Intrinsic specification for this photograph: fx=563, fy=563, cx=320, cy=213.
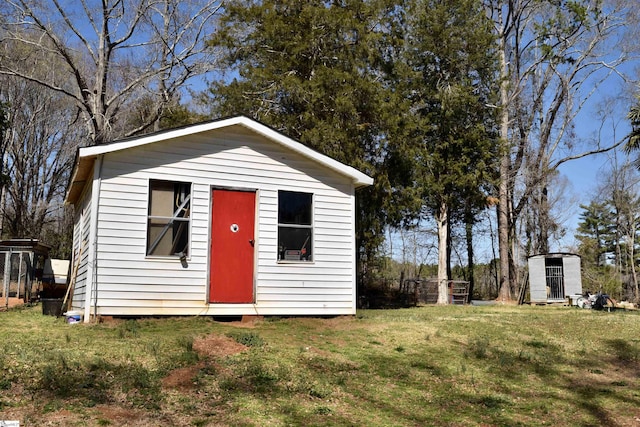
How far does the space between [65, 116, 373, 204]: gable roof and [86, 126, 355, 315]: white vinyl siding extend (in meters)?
0.17

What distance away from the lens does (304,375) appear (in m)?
7.11

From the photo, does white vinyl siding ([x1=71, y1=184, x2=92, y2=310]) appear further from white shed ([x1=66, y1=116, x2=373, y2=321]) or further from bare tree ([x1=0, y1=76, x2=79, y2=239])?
bare tree ([x1=0, y1=76, x2=79, y2=239])

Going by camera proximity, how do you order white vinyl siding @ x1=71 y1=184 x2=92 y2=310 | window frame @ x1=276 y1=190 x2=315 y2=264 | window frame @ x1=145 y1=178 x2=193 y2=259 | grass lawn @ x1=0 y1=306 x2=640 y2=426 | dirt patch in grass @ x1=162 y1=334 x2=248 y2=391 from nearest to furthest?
grass lawn @ x1=0 y1=306 x2=640 y2=426 → dirt patch in grass @ x1=162 y1=334 x2=248 y2=391 → window frame @ x1=145 y1=178 x2=193 y2=259 → white vinyl siding @ x1=71 y1=184 x2=92 y2=310 → window frame @ x1=276 y1=190 x2=315 y2=264

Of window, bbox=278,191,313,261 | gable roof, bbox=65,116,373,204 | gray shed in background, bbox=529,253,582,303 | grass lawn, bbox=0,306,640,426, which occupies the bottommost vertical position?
grass lawn, bbox=0,306,640,426

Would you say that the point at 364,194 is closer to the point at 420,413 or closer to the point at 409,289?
the point at 409,289

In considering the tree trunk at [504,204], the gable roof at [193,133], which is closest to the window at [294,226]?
the gable roof at [193,133]

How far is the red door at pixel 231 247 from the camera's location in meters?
10.7

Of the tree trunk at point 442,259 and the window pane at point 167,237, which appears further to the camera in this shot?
the tree trunk at point 442,259

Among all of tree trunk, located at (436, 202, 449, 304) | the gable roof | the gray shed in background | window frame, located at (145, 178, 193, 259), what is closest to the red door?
window frame, located at (145, 178, 193, 259)

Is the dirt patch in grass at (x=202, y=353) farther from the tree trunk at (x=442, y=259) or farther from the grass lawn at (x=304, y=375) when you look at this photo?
the tree trunk at (x=442, y=259)

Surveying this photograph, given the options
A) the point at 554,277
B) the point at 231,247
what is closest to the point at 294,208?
the point at 231,247

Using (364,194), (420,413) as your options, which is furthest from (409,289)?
(420,413)

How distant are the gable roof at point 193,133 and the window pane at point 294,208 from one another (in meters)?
0.86

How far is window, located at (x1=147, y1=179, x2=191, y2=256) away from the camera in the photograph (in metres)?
10.5
